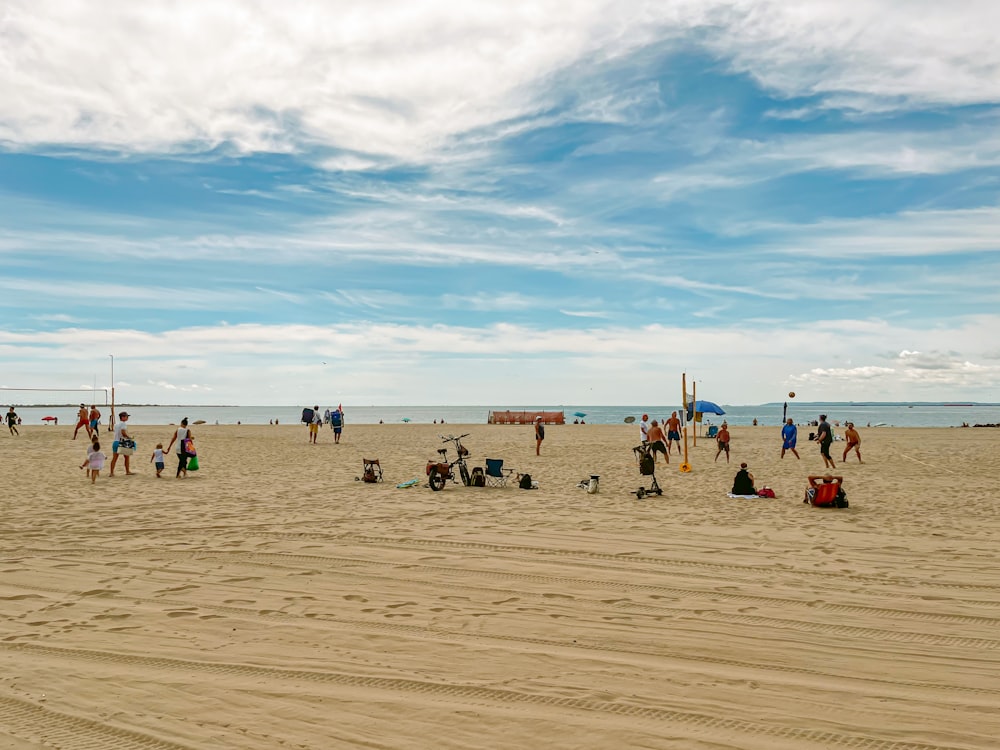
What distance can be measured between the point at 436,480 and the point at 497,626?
866 cm

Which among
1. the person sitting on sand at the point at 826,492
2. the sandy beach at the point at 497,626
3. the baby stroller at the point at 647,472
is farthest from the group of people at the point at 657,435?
the sandy beach at the point at 497,626

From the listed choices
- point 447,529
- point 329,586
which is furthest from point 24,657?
point 447,529

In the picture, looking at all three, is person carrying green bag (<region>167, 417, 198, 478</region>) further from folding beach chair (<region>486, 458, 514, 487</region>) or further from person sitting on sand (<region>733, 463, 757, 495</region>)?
person sitting on sand (<region>733, 463, 757, 495</region>)

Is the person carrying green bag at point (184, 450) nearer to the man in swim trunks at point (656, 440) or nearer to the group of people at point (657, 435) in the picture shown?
the group of people at point (657, 435)

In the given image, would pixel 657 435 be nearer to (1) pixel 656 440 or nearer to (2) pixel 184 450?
(1) pixel 656 440

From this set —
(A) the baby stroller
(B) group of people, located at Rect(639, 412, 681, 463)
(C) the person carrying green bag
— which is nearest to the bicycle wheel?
(A) the baby stroller

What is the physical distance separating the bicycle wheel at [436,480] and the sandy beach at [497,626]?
2042 mm

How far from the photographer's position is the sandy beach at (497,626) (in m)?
4.11

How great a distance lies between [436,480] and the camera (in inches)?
567

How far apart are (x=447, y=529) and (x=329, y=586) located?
307 centimetres

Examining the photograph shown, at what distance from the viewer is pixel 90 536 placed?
30.8ft

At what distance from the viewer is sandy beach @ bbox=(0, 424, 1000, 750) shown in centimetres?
411

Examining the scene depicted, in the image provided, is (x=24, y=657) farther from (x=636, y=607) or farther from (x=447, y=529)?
(x=447, y=529)

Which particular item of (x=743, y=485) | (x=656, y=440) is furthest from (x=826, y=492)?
(x=656, y=440)
